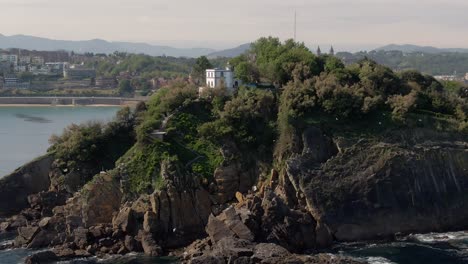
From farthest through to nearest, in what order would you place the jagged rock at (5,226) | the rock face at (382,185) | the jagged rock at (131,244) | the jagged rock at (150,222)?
the jagged rock at (5,226) → the rock face at (382,185) → the jagged rock at (150,222) → the jagged rock at (131,244)

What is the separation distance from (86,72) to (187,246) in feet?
324

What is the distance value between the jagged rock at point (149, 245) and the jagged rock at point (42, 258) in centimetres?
368

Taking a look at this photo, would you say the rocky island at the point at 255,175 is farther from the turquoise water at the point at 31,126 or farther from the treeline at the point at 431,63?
the treeline at the point at 431,63

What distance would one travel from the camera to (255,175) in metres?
34.5

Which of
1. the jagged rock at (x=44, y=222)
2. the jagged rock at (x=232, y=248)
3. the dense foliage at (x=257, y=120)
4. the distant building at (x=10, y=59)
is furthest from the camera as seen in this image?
the distant building at (x=10, y=59)

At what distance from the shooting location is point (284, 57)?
42219 millimetres

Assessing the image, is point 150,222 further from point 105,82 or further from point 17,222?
point 105,82

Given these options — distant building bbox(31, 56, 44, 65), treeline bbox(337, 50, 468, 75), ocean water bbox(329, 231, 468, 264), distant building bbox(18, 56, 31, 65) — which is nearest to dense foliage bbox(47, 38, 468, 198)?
ocean water bbox(329, 231, 468, 264)

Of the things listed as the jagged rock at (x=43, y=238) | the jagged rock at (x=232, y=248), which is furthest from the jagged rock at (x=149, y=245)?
the jagged rock at (x=43, y=238)

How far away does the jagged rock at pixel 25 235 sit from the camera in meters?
30.9

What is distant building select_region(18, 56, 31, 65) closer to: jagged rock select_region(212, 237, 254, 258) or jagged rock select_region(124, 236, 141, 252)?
jagged rock select_region(124, 236, 141, 252)

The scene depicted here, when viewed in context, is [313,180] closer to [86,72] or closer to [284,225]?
[284,225]

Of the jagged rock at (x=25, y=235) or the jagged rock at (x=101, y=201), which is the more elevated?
the jagged rock at (x=101, y=201)

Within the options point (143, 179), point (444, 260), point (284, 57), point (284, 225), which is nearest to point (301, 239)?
point (284, 225)
